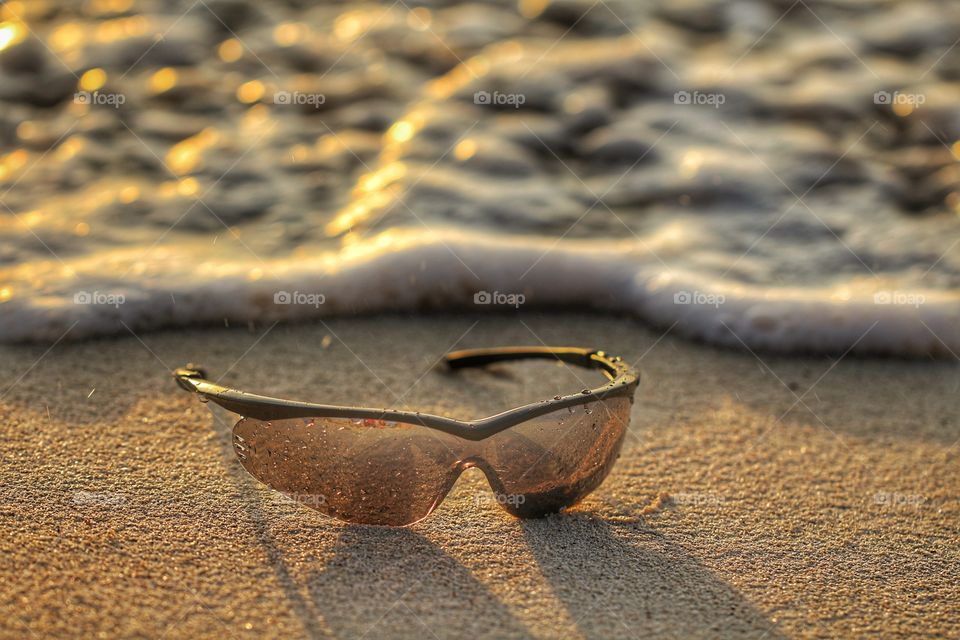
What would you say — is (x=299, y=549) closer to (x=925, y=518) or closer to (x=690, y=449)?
(x=690, y=449)

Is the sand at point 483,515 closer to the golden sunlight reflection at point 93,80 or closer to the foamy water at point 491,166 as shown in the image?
the foamy water at point 491,166

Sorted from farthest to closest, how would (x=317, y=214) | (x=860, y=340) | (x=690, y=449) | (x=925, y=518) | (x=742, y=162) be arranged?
(x=742, y=162) → (x=317, y=214) → (x=860, y=340) → (x=690, y=449) → (x=925, y=518)

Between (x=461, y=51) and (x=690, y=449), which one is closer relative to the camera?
(x=690, y=449)

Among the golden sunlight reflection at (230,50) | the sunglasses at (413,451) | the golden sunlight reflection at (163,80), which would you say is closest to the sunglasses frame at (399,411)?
the sunglasses at (413,451)

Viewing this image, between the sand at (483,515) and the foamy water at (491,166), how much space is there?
22 cm

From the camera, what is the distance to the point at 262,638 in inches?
57.4

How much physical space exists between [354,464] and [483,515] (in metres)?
0.31

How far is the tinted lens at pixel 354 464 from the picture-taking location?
1660 mm

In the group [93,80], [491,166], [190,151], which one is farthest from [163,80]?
[491,166]

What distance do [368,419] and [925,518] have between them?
1.17m

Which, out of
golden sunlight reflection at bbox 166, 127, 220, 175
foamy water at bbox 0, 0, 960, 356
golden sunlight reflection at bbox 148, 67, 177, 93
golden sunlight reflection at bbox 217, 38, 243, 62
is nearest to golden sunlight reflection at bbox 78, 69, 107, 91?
foamy water at bbox 0, 0, 960, 356

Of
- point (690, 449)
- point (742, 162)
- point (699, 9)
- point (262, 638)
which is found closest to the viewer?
point (262, 638)

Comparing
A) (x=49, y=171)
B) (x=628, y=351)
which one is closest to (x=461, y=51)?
(x=49, y=171)

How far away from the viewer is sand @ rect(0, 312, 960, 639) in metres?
1.55
